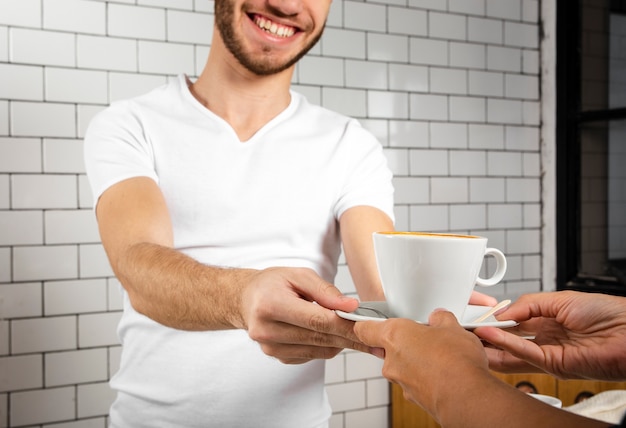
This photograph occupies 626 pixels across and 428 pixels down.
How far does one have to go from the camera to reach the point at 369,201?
151 centimetres

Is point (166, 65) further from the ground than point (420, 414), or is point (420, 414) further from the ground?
→ point (166, 65)

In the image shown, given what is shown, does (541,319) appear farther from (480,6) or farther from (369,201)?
(480,6)

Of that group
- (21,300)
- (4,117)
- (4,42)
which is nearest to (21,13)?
(4,42)

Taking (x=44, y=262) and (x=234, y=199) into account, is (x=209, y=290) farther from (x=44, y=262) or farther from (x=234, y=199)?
(x=44, y=262)

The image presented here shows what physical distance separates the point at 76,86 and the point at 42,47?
0.50 ft

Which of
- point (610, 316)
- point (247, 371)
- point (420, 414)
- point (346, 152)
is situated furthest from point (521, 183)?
point (610, 316)

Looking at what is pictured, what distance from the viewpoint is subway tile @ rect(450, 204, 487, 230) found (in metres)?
2.77

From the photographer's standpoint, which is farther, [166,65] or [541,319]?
[166,65]

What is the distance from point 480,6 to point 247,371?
210cm

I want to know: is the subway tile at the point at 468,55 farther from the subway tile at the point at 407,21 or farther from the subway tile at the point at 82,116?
the subway tile at the point at 82,116

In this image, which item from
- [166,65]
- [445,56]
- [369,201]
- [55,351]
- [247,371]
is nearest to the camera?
[247,371]

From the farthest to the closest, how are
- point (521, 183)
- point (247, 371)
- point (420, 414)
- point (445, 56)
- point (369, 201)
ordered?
point (521, 183)
point (445, 56)
point (420, 414)
point (369, 201)
point (247, 371)

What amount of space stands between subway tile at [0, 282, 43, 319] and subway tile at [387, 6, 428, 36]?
5.40ft

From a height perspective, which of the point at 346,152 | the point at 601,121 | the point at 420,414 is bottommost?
the point at 420,414
